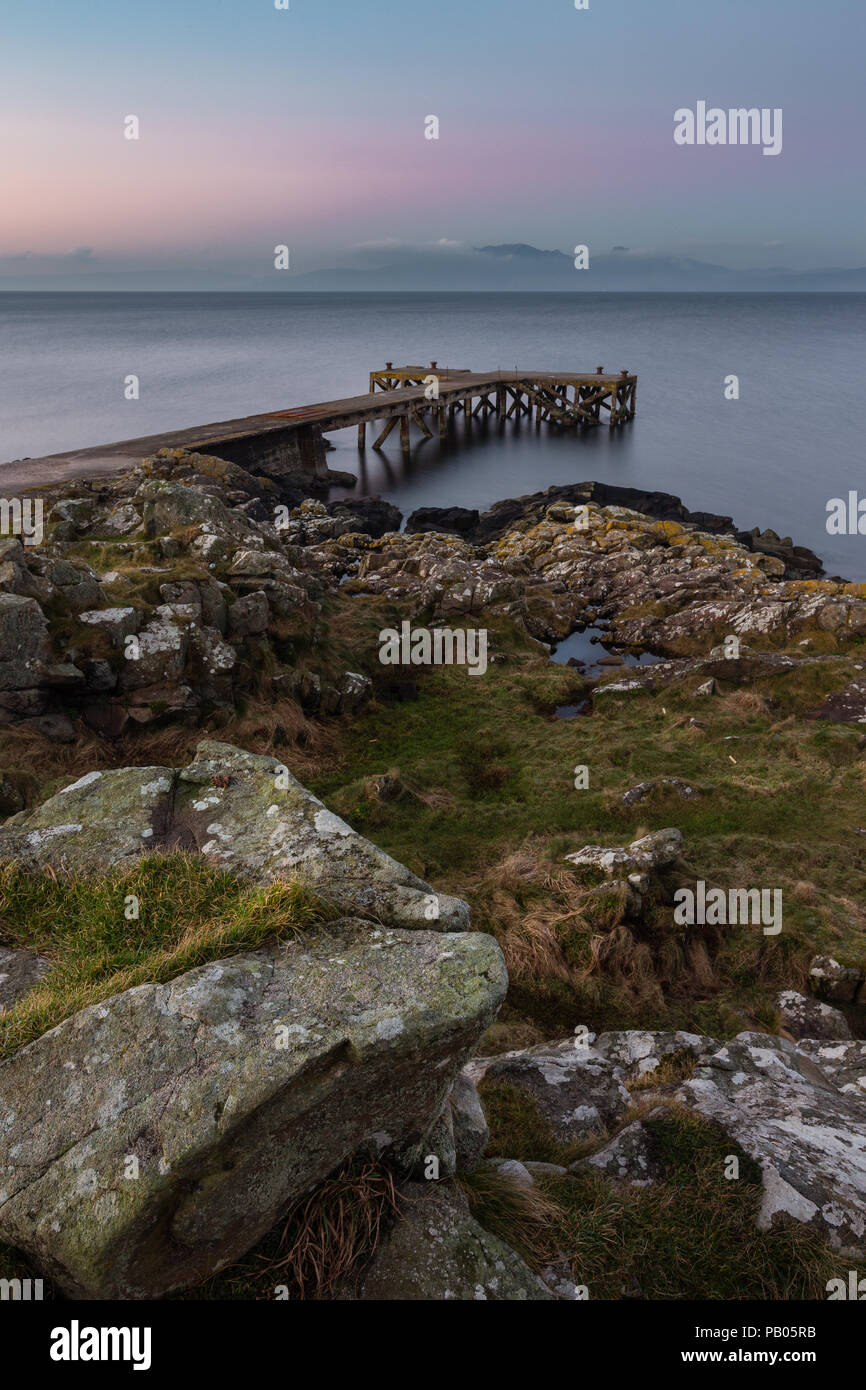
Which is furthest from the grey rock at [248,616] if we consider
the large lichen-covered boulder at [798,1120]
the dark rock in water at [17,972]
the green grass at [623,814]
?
the large lichen-covered boulder at [798,1120]

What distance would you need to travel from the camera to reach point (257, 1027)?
443 cm

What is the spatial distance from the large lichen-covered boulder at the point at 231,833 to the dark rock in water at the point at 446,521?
1476 inches

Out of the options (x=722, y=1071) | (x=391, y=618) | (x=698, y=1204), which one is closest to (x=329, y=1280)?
(x=698, y=1204)

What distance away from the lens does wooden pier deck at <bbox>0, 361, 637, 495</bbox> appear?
131 ft

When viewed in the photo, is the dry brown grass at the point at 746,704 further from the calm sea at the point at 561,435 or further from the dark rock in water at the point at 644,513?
the calm sea at the point at 561,435

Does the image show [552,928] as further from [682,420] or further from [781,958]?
[682,420]

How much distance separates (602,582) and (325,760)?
19.5m

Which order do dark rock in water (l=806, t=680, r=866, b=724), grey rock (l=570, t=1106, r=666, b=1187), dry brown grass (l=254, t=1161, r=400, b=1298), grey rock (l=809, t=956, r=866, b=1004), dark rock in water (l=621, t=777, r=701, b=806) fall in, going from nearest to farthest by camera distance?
dry brown grass (l=254, t=1161, r=400, b=1298), grey rock (l=570, t=1106, r=666, b=1187), grey rock (l=809, t=956, r=866, b=1004), dark rock in water (l=621, t=777, r=701, b=806), dark rock in water (l=806, t=680, r=866, b=724)

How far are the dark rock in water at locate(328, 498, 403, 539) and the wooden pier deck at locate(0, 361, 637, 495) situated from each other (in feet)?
19.8

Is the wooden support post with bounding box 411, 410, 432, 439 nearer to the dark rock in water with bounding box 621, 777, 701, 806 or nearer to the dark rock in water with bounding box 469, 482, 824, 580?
the dark rock in water with bounding box 469, 482, 824, 580

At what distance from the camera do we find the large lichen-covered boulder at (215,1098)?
12.6 ft

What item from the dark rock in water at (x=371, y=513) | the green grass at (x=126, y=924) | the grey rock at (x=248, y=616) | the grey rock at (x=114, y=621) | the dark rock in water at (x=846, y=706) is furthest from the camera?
the dark rock in water at (x=371, y=513)

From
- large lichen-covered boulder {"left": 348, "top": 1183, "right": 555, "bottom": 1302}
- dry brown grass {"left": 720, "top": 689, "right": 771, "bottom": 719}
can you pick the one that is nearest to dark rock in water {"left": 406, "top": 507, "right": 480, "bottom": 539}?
dry brown grass {"left": 720, "top": 689, "right": 771, "bottom": 719}

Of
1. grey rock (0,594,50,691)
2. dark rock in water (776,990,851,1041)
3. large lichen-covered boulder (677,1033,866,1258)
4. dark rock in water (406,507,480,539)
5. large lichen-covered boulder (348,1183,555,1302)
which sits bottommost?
dark rock in water (776,990,851,1041)
